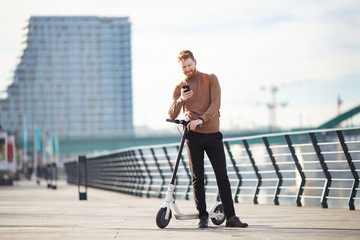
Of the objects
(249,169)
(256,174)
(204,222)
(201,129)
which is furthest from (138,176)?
(201,129)

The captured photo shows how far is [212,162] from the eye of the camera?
8.03 metres

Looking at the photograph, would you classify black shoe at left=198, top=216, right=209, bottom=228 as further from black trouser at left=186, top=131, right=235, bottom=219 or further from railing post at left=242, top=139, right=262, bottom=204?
railing post at left=242, top=139, right=262, bottom=204

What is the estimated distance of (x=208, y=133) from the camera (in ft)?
26.1

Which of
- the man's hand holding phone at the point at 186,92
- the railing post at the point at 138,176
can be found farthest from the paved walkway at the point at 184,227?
the railing post at the point at 138,176

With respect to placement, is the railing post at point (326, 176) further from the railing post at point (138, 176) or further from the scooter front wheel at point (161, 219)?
the railing post at point (138, 176)

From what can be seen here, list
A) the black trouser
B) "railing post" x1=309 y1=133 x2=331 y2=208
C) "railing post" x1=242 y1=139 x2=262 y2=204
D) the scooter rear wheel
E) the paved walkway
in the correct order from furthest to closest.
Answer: "railing post" x1=242 y1=139 x2=262 y2=204, "railing post" x1=309 y1=133 x2=331 y2=208, the scooter rear wheel, the black trouser, the paved walkway

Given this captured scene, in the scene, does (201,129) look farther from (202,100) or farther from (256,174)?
(256,174)

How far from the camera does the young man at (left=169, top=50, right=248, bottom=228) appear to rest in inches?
311

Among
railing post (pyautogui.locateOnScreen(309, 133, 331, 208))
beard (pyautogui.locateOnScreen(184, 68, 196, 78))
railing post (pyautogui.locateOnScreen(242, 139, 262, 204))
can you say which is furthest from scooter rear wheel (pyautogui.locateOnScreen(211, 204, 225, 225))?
railing post (pyautogui.locateOnScreen(242, 139, 262, 204))

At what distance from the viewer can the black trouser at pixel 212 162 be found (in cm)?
796

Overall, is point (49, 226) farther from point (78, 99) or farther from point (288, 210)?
point (78, 99)

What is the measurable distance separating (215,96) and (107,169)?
20.2 m

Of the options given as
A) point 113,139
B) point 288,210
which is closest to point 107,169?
point 288,210

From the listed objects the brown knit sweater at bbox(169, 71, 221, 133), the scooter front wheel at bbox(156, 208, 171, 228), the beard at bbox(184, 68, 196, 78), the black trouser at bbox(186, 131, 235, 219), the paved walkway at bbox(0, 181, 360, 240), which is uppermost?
the beard at bbox(184, 68, 196, 78)
